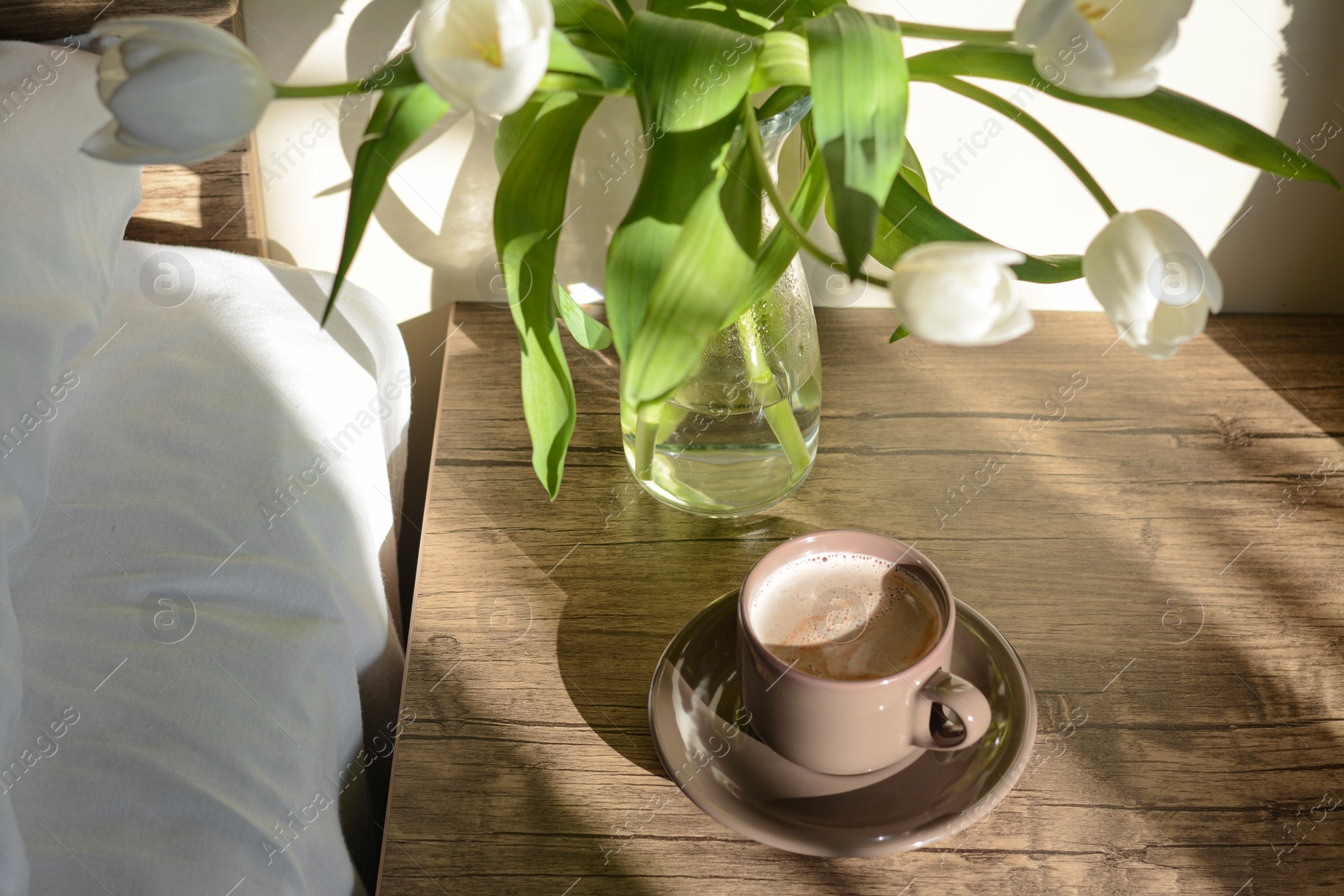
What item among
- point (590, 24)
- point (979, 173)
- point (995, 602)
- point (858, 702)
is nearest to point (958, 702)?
point (858, 702)

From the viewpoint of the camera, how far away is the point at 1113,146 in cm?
83

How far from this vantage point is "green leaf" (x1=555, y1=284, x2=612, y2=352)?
673 mm

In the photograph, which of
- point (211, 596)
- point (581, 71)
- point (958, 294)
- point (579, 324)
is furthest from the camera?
point (579, 324)

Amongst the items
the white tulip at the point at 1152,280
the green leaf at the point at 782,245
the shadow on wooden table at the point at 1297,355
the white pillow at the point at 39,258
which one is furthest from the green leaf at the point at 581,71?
the shadow on wooden table at the point at 1297,355

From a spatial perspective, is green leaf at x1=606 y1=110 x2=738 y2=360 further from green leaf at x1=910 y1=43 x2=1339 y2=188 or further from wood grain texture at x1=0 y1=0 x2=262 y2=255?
wood grain texture at x1=0 y1=0 x2=262 y2=255

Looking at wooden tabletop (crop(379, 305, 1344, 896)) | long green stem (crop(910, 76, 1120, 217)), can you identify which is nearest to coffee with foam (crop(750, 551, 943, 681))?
wooden tabletop (crop(379, 305, 1344, 896))

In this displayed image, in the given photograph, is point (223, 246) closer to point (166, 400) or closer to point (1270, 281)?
point (166, 400)

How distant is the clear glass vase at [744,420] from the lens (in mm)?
642

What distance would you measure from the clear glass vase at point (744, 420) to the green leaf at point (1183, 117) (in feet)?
0.48

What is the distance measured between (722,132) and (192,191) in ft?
1.77

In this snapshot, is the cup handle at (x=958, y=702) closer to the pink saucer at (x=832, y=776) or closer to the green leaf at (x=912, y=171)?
the pink saucer at (x=832, y=776)

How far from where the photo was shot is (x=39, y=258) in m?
0.61

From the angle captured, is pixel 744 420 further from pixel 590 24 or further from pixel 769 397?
pixel 590 24

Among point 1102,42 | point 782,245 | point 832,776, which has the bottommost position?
point 832,776
